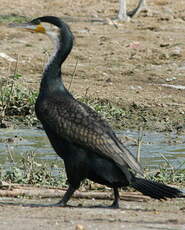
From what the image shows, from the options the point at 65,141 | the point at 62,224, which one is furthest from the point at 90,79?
the point at 62,224

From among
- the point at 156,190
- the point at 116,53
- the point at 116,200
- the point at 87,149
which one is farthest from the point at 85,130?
the point at 116,53

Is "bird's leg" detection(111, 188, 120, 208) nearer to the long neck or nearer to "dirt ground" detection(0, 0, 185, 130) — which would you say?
the long neck

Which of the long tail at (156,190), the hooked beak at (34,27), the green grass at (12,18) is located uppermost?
the hooked beak at (34,27)

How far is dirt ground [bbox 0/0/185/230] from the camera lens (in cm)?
773

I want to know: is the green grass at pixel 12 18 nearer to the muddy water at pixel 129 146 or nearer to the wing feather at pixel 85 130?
the muddy water at pixel 129 146

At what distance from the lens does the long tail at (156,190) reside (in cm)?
744

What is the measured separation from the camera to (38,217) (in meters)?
6.84

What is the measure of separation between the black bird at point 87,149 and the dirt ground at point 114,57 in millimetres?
186

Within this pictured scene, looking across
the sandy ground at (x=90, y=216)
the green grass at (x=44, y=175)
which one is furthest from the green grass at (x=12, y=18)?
the sandy ground at (x=90, y=216)

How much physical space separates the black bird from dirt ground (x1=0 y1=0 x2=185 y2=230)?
19 centimetres

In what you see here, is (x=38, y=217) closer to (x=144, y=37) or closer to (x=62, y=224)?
(x=62, y=224)

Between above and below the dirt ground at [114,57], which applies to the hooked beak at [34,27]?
above

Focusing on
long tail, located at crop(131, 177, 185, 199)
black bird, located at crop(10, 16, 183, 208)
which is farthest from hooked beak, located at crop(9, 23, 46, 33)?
long tail, located at crop(131, 177, 185, 199)

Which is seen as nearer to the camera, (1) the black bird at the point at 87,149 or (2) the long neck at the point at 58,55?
(1) the black bird at the point at 87,149
